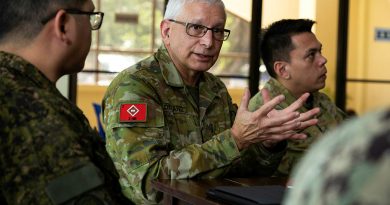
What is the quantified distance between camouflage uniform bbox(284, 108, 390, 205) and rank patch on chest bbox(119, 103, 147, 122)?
1907 millimetres

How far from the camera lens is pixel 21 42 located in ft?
4.40

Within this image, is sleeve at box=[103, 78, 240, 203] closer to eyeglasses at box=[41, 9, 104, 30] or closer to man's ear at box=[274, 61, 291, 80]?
eyeglasses at box=[41, 9, 104, 30]

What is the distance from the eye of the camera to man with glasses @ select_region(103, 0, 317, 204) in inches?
86.8

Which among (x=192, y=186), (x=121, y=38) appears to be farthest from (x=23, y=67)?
(x=121, y=38)

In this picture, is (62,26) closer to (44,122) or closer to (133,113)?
(44,122)

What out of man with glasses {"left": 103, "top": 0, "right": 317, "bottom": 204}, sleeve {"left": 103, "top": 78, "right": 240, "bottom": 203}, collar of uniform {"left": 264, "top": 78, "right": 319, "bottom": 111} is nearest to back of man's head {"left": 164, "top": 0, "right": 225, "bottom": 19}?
man with glasses {"left": 103, "top": 0, "right": 317, "bottom": 204}

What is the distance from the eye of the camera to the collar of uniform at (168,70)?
2.51 m

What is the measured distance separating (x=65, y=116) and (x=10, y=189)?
6.2 inches

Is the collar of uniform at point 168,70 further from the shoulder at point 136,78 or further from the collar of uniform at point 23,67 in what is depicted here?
the collar of uniform at point 23,67

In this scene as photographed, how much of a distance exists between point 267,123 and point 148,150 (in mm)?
389

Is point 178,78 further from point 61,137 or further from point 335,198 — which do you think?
point 335,198

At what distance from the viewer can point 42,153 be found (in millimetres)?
1153

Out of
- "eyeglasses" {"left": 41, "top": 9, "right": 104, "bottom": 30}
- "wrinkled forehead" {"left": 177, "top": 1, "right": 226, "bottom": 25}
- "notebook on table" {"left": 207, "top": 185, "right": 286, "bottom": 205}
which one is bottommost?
"notebook on table" {"left": 207, "top": 185, "right": 286, "bottom": 205}

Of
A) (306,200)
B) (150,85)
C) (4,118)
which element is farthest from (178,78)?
(306,200)
